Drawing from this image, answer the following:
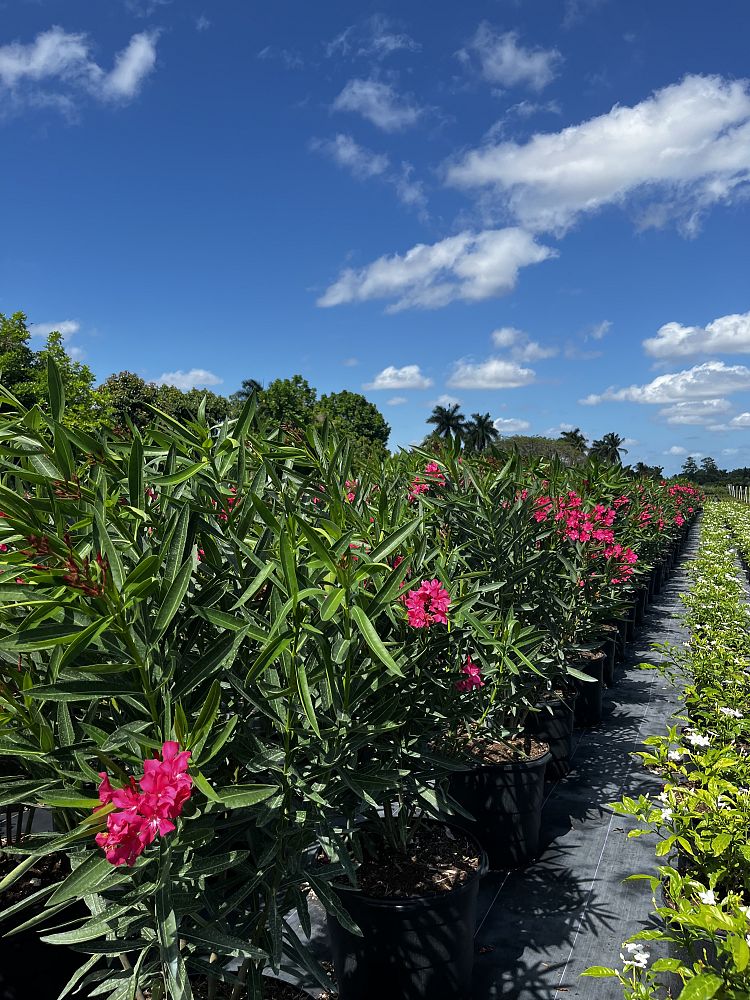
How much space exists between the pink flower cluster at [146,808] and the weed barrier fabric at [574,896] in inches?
72.2

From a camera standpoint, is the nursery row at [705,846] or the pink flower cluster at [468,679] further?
the pink flower cluster at [468,679]

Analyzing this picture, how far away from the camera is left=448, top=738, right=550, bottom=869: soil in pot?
2893 millimetres

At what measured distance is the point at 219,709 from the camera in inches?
53.1

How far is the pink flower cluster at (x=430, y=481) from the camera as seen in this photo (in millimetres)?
2928

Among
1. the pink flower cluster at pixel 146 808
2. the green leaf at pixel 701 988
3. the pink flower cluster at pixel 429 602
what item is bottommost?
the green leaf at pixel 701 988

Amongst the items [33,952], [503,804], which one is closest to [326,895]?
[33,952]

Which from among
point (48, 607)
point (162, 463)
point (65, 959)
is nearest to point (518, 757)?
point (65, 959)

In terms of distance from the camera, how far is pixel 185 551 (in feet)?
4.17

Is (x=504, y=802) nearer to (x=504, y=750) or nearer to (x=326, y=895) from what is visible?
(x=504, y=750)

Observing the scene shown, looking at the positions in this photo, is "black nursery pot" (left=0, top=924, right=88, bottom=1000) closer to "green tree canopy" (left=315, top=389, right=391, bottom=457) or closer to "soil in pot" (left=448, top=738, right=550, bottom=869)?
"soil in pot" (left=448, top=738, right=550, bottom=869)

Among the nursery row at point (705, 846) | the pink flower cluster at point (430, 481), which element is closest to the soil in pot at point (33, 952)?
the nursery row at point (705, 846)

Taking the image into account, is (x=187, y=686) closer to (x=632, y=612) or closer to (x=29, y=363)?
(x=632, y=612)

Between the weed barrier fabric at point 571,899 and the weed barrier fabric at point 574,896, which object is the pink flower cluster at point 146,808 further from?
the weed barrier fabric at point 574,896

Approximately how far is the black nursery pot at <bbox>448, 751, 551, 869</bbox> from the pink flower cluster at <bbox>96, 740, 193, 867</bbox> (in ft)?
6.94
